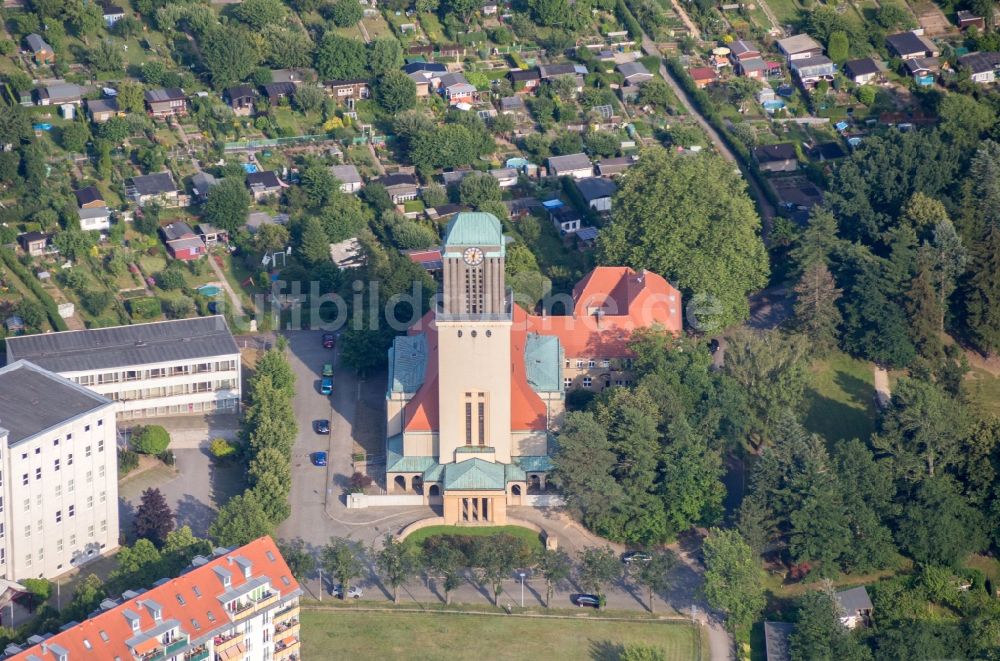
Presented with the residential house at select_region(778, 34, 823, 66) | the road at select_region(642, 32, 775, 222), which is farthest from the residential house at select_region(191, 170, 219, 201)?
the residential house at select_region(778, 34, 823, 66)

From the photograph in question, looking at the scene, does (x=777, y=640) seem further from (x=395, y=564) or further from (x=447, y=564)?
(x=395, y=564)

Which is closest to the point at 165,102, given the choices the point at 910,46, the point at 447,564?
the point at 447,564

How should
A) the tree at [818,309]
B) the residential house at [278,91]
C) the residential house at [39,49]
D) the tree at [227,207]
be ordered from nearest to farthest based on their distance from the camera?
1. the tree at [818,309]
2. the tree at [227,207]
3. the residential house at [278,91]
4. the residential house at [39,49]

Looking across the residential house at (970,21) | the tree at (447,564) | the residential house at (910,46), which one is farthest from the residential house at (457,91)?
the tree at (447,564)

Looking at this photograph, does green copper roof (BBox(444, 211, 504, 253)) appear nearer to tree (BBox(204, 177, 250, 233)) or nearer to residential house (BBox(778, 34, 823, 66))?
tree (BBox(204, 177, 250, 233))

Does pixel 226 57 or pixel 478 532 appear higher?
pixel 226 57

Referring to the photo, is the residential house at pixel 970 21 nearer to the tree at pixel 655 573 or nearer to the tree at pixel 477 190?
the tree at pixel 477 190
